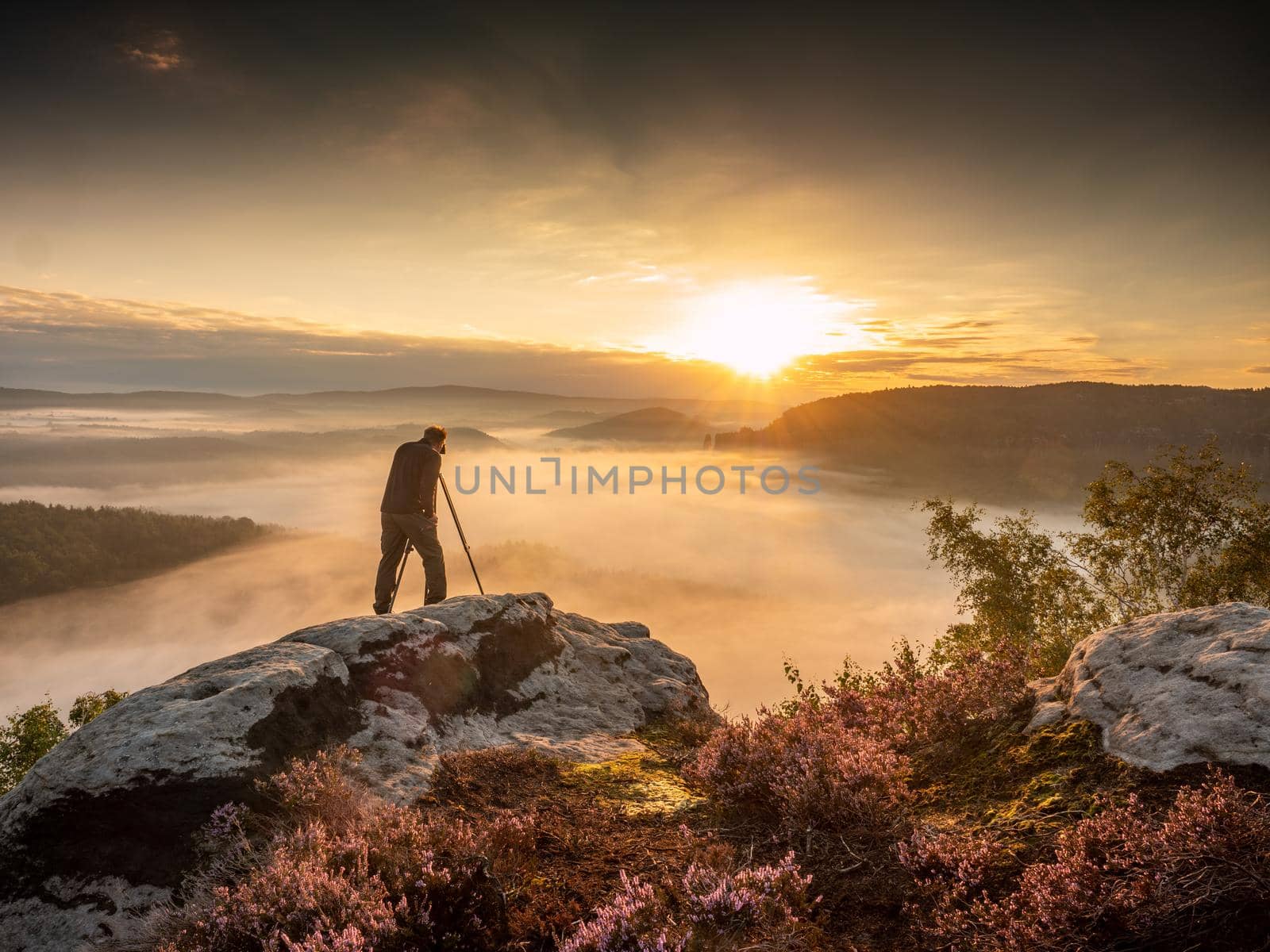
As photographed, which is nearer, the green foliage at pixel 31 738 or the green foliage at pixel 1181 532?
the green foliage at pixel 1181 532

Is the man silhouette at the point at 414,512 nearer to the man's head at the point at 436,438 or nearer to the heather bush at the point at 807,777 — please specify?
the man's head at the point at 436,438

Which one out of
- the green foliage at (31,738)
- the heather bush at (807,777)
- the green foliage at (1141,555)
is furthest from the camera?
the green foliage at (31,738)

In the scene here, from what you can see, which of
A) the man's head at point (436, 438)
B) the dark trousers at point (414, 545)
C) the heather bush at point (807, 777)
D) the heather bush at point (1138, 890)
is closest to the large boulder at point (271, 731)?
the heather bush at point (807, 777)

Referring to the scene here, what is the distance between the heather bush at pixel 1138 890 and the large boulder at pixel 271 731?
186 inches

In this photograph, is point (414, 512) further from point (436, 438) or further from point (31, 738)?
point (31, 738)

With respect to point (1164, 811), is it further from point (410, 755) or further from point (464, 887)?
point (410, 755)

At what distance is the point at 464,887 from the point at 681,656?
8935 millimetres

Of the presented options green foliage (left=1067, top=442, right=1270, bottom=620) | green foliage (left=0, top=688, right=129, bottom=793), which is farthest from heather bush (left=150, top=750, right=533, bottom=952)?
green foliage (left=0, top=688, right=129, bottom=793)

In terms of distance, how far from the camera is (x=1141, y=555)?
28547 millimetres

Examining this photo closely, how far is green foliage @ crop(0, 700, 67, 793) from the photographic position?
47.6 metres

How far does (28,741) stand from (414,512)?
188 feet

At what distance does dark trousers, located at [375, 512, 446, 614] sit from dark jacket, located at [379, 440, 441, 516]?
193mm

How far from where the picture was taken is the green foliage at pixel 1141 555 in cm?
2522

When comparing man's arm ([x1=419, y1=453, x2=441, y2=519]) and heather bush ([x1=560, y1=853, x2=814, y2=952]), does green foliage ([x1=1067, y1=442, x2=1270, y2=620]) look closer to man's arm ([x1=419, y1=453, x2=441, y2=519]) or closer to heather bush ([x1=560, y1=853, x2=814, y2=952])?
man's arm ([x1=419, y1=453, x2=441, y2=519])
